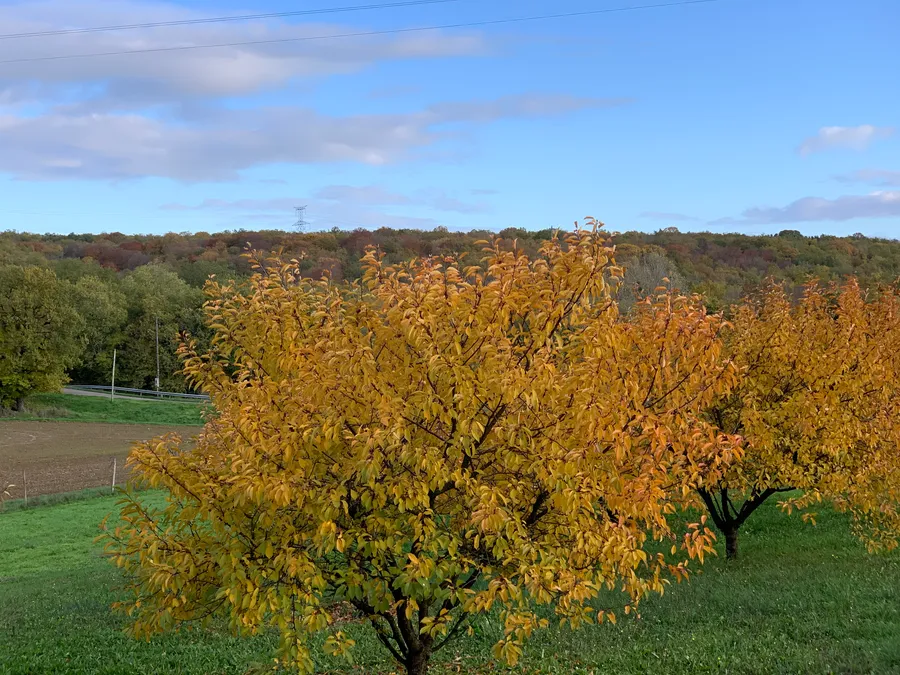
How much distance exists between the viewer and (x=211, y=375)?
9.51 m

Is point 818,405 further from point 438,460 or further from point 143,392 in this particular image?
point 143,392

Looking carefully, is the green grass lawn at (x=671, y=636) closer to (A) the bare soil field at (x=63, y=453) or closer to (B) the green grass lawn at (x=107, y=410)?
(A) the bare soil field at (x=63, y=453)

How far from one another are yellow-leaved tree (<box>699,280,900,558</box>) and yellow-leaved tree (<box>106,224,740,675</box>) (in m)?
7.42

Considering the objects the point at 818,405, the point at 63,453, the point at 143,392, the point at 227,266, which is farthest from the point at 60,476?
the point at 227,266

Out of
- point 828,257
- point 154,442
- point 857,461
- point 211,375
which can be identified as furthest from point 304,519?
point 828,257

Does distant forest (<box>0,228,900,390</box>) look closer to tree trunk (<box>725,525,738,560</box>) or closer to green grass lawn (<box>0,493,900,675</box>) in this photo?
tree trunk (<box>725,525,738,560</box>)

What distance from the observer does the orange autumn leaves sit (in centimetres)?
668

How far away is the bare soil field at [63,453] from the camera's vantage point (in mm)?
38844

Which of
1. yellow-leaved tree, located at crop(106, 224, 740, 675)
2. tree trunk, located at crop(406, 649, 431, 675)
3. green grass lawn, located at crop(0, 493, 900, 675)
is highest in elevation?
yellow-leaved tree, located at crop(106, 224, 740, 675)

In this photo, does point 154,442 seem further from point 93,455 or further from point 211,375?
point 93,455

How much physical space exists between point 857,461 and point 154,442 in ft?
43.2

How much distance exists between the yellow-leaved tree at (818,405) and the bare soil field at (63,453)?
25.5 meters

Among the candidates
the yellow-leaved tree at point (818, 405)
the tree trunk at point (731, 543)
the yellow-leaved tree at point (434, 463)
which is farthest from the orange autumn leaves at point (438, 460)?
the tree trunk at point (731, 543)

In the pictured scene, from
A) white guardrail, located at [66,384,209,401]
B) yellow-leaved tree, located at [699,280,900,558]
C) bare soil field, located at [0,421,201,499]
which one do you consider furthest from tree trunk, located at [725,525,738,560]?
Result: white guardrail, located at [66,384,209,401]
